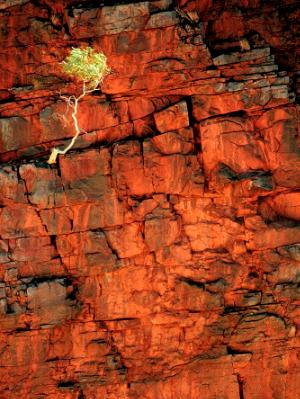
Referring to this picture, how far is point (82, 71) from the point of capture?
11.2 meters

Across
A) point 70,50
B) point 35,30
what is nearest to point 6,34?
point 35,30

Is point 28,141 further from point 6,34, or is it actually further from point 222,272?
point 222,272

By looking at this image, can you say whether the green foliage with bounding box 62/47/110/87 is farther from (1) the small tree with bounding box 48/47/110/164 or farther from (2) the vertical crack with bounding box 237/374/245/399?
(2) the vertical crack with bounding box 237/374/245/399

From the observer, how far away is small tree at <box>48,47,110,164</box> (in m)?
11.1

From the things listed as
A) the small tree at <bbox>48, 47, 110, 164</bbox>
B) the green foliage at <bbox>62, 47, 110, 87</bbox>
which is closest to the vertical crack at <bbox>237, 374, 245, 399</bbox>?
the small tree at <bbox>48, 47, 110, 164</bbox>

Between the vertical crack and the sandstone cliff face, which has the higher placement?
the sandstone cliff face

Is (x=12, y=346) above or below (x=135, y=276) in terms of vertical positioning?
below

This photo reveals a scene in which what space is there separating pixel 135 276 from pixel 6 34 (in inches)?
A: 244

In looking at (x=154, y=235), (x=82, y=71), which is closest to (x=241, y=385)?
(x=154, y=235)

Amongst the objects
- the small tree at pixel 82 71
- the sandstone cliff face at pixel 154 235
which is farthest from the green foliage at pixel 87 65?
the sandstone cliff face at pixel 154 235

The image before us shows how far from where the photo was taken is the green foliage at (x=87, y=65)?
11.1 meters

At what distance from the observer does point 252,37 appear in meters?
11.6

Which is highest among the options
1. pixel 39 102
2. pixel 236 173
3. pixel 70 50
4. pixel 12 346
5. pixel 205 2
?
pixel 205 2

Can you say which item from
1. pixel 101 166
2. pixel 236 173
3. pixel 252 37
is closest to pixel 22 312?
pixel 101 166
